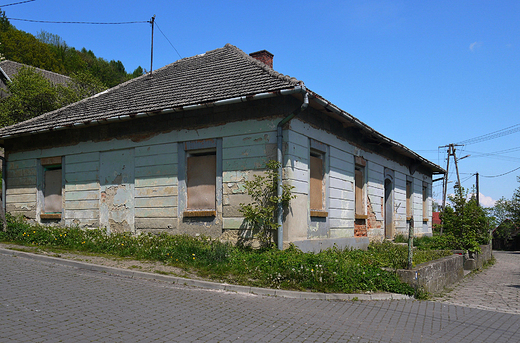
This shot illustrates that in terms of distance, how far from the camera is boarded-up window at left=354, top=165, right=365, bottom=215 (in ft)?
46.0

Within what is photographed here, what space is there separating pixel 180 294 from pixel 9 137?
34.7 ft

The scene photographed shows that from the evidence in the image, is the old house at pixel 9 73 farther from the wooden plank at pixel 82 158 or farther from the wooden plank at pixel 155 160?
the wooden plank at pixel 155 160

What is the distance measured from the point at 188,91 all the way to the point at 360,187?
685 centimetres

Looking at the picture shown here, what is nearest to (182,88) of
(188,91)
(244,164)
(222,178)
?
(188,91)

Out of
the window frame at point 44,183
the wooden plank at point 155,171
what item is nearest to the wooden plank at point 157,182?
the wooden plank at point 155,171

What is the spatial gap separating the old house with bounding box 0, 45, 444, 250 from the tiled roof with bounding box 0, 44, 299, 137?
6 centimetres

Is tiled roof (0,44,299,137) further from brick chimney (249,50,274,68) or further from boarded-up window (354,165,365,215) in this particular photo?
boarded-up window (354,165,365,215)

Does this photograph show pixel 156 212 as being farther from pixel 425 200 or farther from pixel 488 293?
pixel 425 200

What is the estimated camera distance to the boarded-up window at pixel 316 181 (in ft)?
36.2

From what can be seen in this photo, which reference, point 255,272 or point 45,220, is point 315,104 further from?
point 45,220

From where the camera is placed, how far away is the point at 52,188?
13766 mm

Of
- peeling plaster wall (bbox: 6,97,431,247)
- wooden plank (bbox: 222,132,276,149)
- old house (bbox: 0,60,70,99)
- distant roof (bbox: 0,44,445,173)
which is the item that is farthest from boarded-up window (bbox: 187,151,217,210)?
old house (bbox: 0,60,70,99)

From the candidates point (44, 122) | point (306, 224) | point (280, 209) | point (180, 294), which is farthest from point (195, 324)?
point (44, 122)

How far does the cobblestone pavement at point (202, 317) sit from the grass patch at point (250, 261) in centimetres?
52
